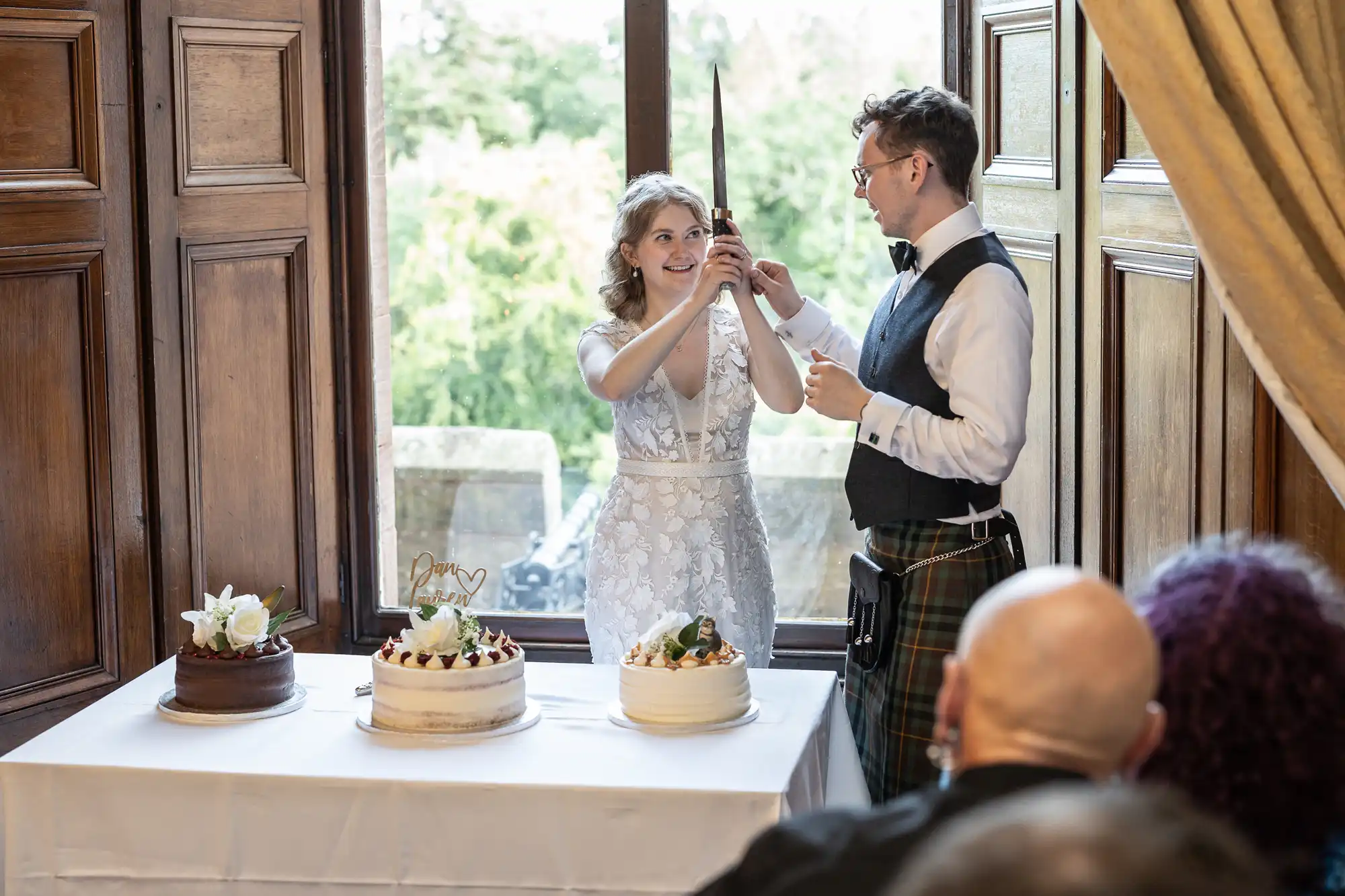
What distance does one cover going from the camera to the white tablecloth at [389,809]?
1932 millimetres

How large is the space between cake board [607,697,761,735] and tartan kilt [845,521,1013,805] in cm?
39

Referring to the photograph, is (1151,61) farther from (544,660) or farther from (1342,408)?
(544,660)

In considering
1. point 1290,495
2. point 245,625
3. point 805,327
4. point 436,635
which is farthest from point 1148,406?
point 245,625

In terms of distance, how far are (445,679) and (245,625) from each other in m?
0.34

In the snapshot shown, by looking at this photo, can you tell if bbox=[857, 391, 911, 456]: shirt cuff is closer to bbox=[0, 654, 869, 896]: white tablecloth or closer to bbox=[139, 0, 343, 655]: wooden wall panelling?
bbox=[0, 654, 869, 896]: white tablecloth

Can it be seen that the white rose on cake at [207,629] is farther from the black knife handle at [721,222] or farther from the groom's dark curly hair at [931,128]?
the groom's dark curly hair at [931,128]

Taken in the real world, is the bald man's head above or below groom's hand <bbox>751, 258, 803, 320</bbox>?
below

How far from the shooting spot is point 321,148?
11.8 ft

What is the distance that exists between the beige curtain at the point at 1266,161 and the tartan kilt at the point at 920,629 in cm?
70

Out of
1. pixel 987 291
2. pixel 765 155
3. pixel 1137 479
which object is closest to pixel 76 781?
pixel 987 291

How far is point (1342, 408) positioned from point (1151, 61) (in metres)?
0.50

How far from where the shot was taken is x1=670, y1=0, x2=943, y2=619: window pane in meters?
3.54

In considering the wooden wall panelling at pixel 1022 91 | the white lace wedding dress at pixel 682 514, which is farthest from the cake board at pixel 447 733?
the wooden wall panelling at pixel 1022 91

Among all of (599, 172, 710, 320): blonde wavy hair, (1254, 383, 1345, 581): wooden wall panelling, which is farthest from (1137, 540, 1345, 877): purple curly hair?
(599, 172, 710, 320): blonde wavy hair
